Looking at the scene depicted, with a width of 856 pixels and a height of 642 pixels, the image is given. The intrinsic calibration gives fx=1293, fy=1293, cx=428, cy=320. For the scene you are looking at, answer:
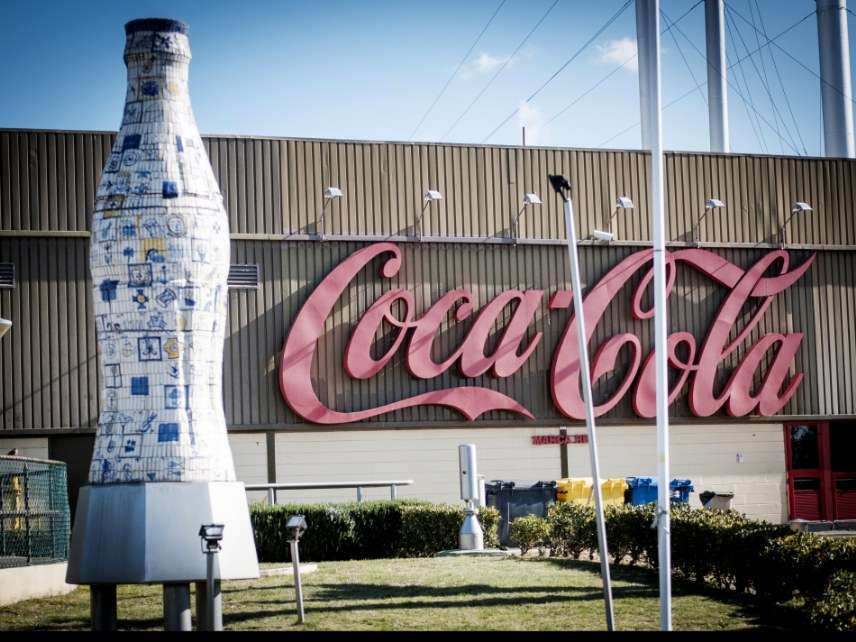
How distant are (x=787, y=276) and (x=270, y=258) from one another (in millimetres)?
14009

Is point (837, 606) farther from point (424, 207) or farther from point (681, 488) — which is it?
point (424, 207)

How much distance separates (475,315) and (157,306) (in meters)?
18.5

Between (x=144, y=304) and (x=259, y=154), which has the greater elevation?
(x=259, y=154)

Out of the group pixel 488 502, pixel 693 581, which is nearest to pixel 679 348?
pixel 488 502

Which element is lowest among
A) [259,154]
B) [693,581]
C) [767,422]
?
[693,581]

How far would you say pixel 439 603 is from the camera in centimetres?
1728

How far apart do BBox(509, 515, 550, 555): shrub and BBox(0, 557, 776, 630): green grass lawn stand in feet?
8.42

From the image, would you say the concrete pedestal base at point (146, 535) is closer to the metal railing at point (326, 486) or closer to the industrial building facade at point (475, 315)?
the metal railing at point (326, 486)

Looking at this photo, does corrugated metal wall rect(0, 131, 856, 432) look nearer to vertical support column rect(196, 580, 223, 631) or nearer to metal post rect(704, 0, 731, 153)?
metal post rect(704, 0, 731, 153)

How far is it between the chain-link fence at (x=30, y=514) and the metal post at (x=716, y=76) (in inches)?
1076

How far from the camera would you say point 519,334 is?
32.4 meters

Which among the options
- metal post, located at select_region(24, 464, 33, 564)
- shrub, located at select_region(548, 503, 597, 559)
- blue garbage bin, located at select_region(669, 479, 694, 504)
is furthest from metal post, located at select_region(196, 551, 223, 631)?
blue garbage bin, located at select_region(669, 479, 694, 504)

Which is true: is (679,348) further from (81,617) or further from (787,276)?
(81,617)

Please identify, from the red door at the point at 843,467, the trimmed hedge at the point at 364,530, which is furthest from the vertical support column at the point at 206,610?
the red door at the point at 843,467
